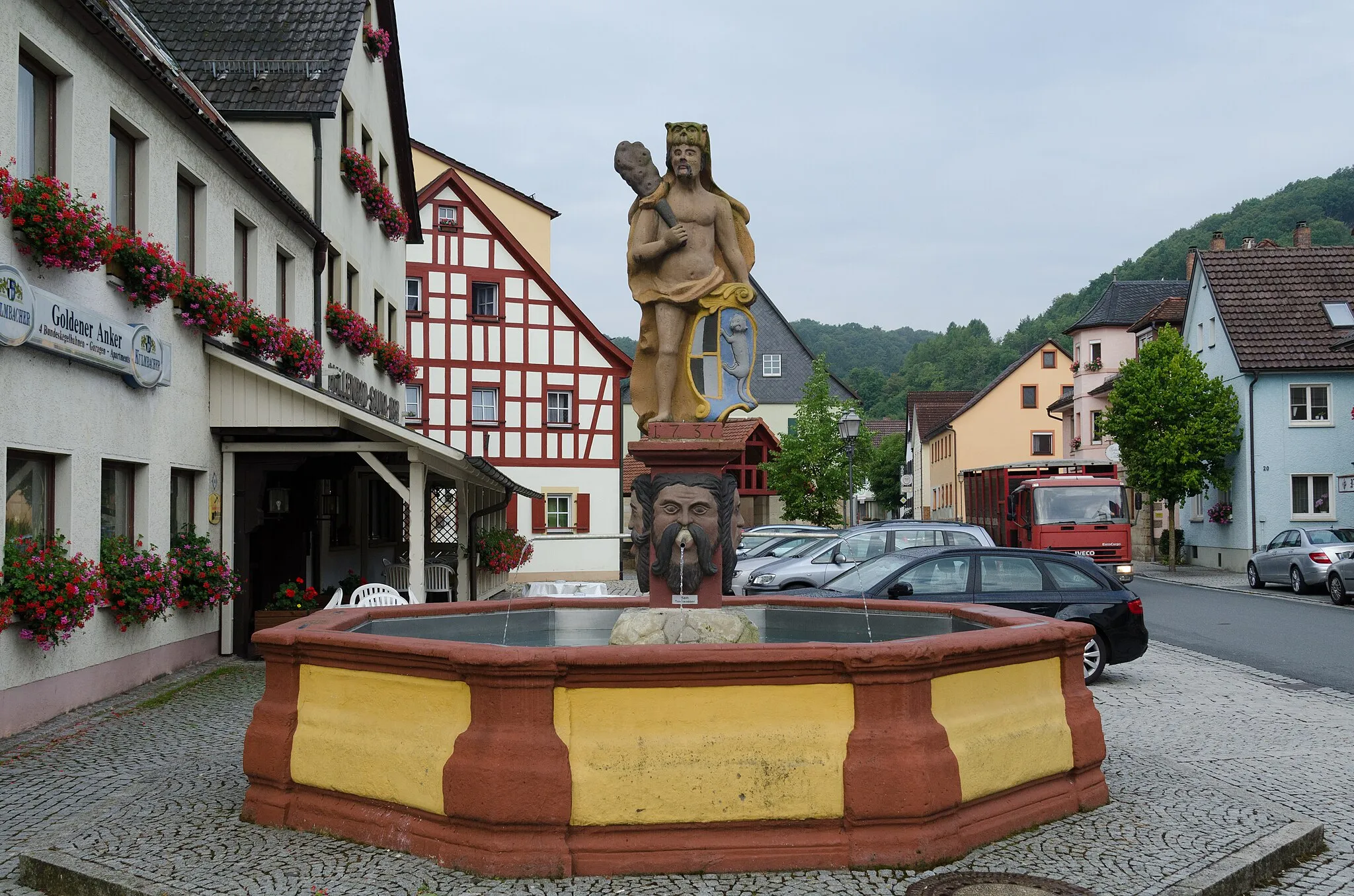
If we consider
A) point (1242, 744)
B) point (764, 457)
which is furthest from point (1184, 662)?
point (764, 457)

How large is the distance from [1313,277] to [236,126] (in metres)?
32.3

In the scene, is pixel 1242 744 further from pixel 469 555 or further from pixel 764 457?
pixel 764 457

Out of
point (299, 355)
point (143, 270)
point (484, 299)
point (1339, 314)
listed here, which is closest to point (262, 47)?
point (299, 355)

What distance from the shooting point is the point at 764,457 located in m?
52.0

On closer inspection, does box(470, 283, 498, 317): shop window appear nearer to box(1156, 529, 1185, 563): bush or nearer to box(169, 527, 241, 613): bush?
box(169, 527, 241, 613): bush

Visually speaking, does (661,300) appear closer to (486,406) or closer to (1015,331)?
(486,406)

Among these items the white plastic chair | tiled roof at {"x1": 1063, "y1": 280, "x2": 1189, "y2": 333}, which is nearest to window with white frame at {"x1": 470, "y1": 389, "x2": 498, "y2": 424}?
the white plastic chair

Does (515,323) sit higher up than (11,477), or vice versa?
(515,323)

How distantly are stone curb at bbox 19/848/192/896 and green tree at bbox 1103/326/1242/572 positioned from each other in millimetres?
34017

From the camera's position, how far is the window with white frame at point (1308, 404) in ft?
118

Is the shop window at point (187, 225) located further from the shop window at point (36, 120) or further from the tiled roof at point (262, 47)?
the tiled roof at point (262, 47)

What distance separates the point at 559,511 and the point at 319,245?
56.3 feet

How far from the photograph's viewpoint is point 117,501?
12180 millimetres


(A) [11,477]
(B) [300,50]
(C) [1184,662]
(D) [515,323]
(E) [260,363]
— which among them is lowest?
(C) [1184,662]
